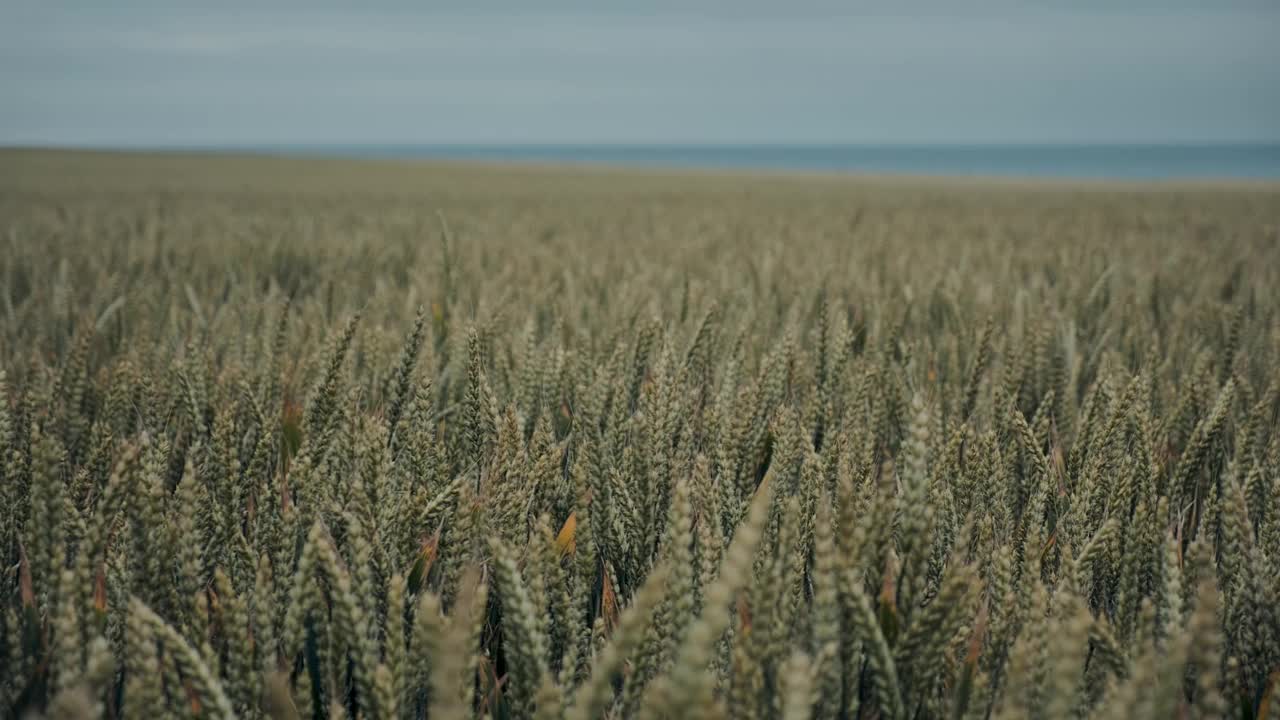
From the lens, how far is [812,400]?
4.34 feet

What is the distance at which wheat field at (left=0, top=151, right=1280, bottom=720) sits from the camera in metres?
0.61

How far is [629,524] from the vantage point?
93cm

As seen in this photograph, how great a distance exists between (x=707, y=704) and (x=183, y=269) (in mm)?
2923

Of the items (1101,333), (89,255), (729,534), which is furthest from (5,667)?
(89,255)

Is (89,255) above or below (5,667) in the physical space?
above

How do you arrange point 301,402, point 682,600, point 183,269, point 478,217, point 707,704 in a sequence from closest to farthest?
point 707,704
point 682,600
point 301,402
point 183,269
point 478,217

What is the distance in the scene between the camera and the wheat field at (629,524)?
607 millimetres

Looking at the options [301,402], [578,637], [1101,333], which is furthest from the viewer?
[1101,333]

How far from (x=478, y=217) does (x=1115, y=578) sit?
5.72m

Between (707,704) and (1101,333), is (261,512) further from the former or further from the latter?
(1101,333)

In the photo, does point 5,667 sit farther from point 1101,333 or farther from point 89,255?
point 89,255

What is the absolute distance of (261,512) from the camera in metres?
0.88

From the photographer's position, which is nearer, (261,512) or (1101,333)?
(261,512)

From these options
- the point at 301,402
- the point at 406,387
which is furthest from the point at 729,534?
the point at 301,402
